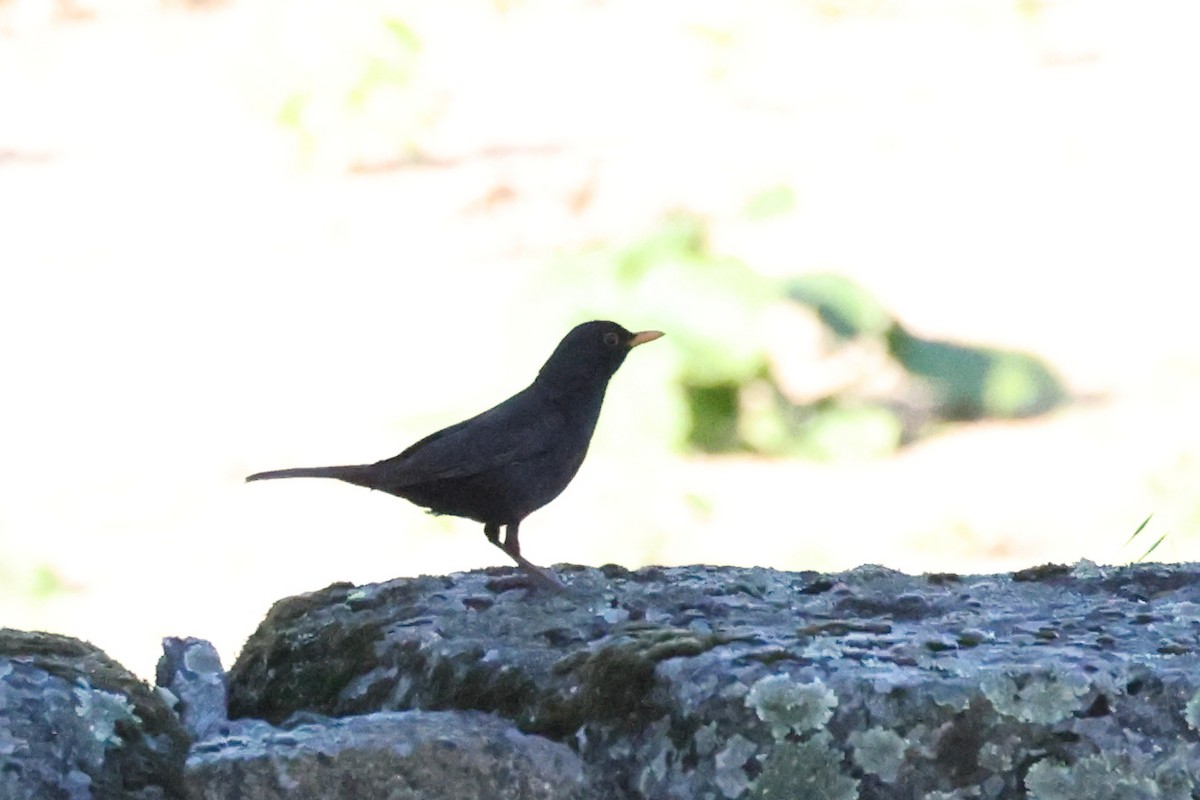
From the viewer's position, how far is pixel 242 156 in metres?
9.98

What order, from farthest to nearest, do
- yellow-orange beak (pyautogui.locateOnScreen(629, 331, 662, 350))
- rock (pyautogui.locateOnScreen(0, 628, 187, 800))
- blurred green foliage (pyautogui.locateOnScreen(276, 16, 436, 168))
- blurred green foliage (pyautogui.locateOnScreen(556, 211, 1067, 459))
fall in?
blurred green foliage (pyautogui.locateOnScreen(276, 16, 436, 168))
blurred green foliage (pyautogui.locateOnScreen(556, 211, 1067, 459))
yellow-orange beak (pyautogui.locateOnScreen(629, 331, 662, 350))
rock (pyautogui.locateOnScreen(0, 628, 187, 800))

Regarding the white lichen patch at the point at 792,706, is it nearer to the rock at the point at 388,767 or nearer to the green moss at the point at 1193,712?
the rock at the point at 388,767

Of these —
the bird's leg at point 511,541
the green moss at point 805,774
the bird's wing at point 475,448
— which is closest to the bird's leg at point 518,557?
the bird's leg at point 511,541

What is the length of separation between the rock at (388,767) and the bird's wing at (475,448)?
1.56 meters

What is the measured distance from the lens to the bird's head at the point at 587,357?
4.35m

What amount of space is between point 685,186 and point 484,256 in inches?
38.1

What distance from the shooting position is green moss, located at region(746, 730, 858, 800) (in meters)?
2.48

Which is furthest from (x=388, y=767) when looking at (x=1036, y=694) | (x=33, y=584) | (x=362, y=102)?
(x=362, y=102)

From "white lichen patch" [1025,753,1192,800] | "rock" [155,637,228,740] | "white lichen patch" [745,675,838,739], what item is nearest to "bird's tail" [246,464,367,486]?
"rock" [155,637,228,740]

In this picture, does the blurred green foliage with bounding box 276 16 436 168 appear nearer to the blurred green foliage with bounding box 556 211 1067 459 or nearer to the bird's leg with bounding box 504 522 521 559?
the blurred green foliage with bounding box 556 211 1067 459

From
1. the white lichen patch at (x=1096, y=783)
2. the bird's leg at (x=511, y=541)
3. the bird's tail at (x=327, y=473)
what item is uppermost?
the bird's tail at (x=327, y=473)

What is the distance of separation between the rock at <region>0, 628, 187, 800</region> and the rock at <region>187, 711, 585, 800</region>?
12cm

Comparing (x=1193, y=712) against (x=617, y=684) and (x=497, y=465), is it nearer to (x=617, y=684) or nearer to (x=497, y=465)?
(x=617, y=684)

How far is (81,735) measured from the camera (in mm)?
2617
